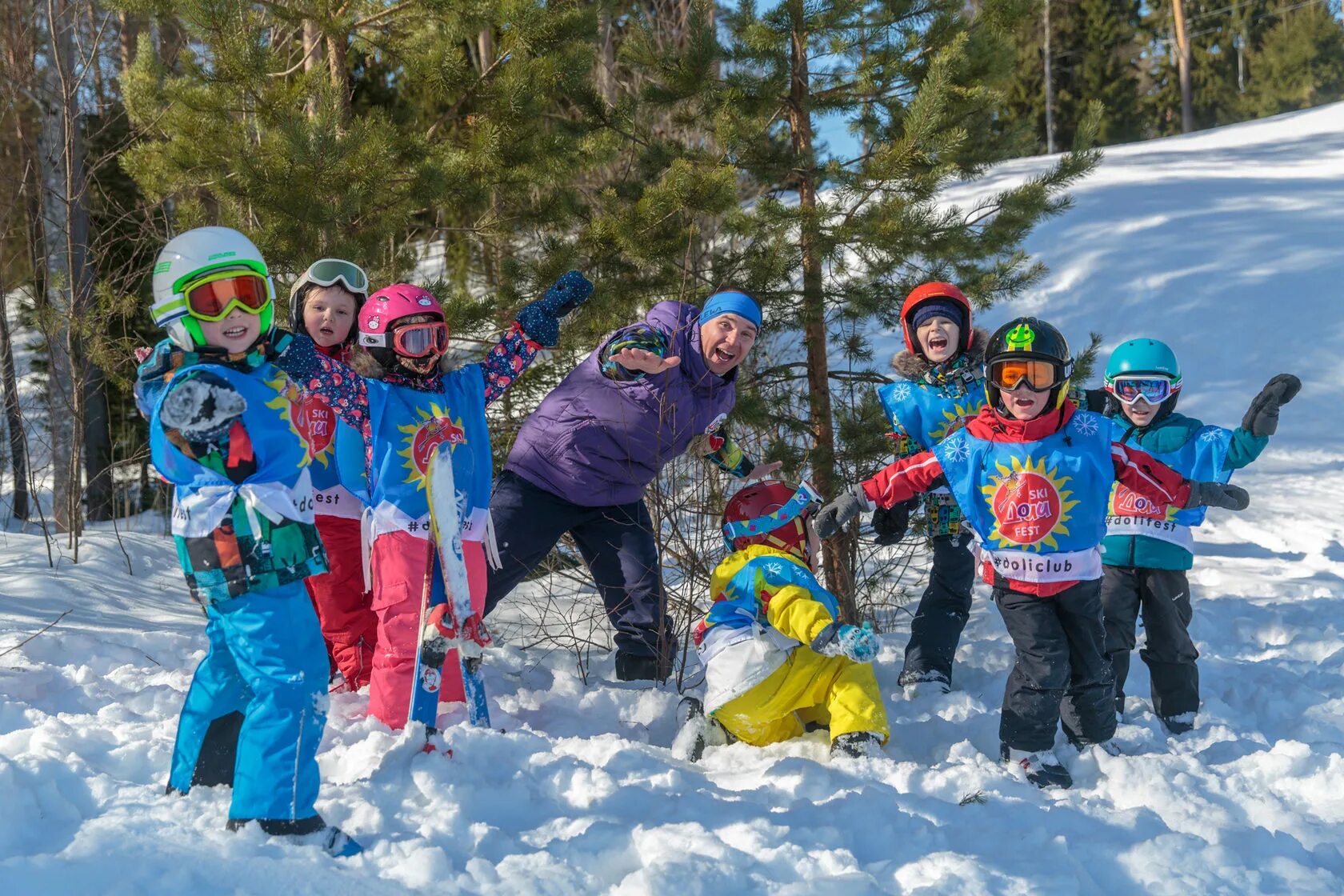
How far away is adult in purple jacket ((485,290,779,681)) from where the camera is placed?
4398mm

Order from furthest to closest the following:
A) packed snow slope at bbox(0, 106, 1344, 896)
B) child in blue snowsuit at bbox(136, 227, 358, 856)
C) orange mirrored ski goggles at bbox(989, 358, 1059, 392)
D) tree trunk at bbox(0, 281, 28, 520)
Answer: tree trunk at bbox(0, 281, 28, 520)
orange mirrored ski goggles at bbox(989, 358, 1059, 392)
child in blue snowsuit at bbox(136, 227, 358, 856)
packed snow slope at bbox(0, 106, 1344, 896)

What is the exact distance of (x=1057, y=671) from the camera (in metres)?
3.78

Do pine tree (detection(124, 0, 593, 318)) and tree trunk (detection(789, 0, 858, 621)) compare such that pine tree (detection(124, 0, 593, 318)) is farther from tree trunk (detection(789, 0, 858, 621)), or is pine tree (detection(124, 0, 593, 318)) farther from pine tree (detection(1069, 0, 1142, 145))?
pine tree (detection(1069, 0, 1142, 145))

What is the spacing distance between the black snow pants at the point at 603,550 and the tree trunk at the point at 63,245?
3.80m

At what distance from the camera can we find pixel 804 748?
394cm

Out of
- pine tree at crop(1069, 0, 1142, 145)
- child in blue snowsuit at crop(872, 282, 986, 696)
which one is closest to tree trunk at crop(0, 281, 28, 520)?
child in blue snowsuit at crop(872, 282, 986, 696)

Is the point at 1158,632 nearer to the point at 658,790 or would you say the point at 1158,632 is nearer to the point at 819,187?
the point at 658,790

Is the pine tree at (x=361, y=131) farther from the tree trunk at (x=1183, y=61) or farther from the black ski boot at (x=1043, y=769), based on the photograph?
the tree trunk at (x=1183, y=61)

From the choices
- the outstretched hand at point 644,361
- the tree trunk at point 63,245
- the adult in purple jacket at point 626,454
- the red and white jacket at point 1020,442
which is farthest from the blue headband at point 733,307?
the tree trunk at point 63,245

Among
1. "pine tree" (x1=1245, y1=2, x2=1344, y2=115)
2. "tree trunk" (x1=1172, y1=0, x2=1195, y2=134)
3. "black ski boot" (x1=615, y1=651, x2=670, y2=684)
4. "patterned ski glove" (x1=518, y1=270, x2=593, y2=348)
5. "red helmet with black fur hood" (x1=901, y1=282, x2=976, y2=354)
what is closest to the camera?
"patterned ski glove" (x1=518, y1=270, x2=593, y2=348)

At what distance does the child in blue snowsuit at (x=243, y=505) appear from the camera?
287 centimetres

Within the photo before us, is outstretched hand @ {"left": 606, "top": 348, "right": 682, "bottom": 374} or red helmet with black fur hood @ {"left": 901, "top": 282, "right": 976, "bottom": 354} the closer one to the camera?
outstretched hand @ {"left": 606, "top": 348, "right": 682, "bottom": 374}

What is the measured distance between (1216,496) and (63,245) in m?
8.73

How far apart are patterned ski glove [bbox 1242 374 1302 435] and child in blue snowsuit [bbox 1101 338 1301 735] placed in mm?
296
